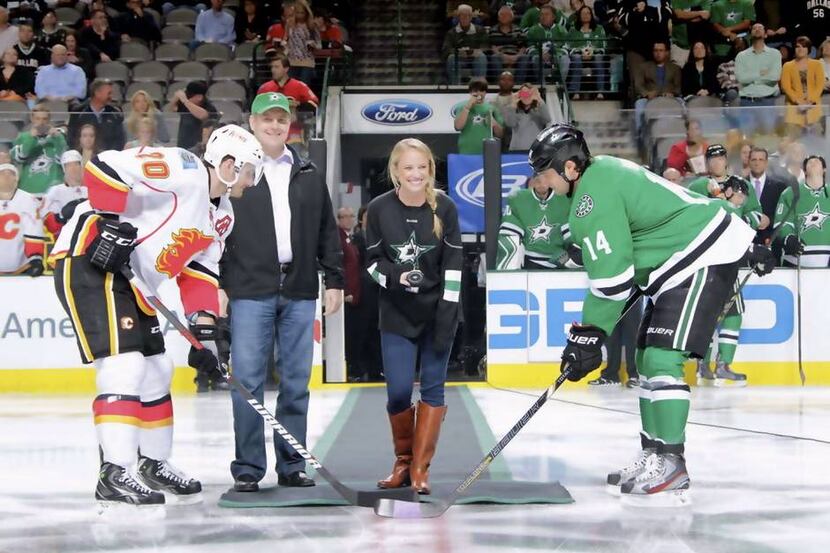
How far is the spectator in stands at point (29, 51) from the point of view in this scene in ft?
44.0

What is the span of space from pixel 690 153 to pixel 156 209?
6.19 m

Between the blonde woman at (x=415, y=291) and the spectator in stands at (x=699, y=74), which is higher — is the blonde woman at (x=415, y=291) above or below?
below

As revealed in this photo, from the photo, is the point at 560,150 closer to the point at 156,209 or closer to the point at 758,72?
the point at 156,209

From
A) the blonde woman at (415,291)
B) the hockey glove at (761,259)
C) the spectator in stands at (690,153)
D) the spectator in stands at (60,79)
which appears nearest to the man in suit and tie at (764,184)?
the spectator in stands at (690,153)

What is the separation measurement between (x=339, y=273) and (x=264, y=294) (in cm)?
44

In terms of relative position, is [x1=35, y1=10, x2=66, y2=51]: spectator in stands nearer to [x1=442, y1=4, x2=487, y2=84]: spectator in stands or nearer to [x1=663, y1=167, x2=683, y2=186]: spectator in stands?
[x1=442, y1=4, x2=487, y2=84]: spectator in stands

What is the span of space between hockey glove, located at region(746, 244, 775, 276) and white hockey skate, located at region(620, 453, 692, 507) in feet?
15.1

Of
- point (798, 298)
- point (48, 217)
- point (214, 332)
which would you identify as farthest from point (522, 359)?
point (214, 332)

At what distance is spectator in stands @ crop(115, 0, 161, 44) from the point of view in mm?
14352

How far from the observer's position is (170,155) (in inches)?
195

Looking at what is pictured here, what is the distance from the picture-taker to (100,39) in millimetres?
13852

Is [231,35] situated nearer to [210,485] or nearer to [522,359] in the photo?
[522,359]

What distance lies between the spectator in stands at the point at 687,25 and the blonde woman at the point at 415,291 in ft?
30.8

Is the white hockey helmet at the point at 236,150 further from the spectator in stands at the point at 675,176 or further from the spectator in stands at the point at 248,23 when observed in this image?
the spectator in stands at the point at 248,23
